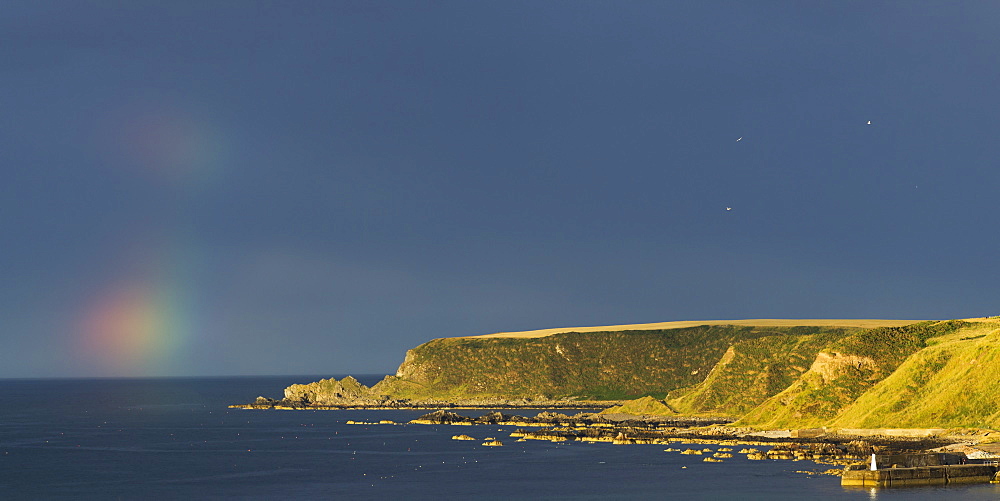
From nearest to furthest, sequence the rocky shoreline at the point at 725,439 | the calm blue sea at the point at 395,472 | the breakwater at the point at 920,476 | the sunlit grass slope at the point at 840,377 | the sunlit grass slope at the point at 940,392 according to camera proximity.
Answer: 1. the breakwater at the point at 920,476
2. the calm blue sea at the point at 395,472
3. the rocky shoreline at the point at 725,439
4. the sunlit grass slope at the point at 940,392
5. the sunlit grass slope at the point at 840,377

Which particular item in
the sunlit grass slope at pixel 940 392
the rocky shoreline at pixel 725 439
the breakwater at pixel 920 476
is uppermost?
the sunlit grass slope at pixel 940 392

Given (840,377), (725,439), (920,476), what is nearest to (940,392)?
(840,377)

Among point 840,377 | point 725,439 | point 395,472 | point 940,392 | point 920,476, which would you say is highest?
point 840,377

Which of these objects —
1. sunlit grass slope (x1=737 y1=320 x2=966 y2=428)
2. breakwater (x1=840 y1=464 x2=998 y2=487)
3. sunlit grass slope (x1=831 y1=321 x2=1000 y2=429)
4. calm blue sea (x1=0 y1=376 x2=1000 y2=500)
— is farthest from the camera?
sunlit grass slope (x1=737 y1=320 x2=966 y2=428)

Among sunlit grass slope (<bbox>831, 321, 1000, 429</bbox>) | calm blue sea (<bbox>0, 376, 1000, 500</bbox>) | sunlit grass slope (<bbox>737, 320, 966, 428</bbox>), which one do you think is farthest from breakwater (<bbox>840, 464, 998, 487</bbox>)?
sunlit grass slope (<bbox>737, 320, 966, 428</bbox>)

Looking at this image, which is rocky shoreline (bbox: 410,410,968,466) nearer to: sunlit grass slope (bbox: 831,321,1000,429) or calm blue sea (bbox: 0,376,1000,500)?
calm blue sea (bbox: 0,376,1000,500)

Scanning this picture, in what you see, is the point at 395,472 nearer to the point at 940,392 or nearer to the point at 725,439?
the point at 725,439

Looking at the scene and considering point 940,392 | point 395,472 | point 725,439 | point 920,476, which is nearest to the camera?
point 920,476

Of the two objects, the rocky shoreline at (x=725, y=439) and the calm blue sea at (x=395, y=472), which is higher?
the rocky shoreline at (x=725, y=439)

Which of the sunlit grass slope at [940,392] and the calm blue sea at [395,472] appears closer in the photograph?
the calm blue sea at [395,472]

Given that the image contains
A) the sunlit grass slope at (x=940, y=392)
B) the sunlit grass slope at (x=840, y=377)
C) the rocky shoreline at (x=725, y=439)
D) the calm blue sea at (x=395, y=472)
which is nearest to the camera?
the calm blue sea at (x=395, y=472)

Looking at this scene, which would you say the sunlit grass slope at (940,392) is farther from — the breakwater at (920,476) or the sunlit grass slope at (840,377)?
the breakwater at (920,476)

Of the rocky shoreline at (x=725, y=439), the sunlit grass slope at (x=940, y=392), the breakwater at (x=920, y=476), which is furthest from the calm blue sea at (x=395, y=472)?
the sunlit grass slope at (x=940, y=392)

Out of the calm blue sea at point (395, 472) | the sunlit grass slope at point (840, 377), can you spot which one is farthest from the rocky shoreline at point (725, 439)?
the sunlit grass slope at point (840, 377)
